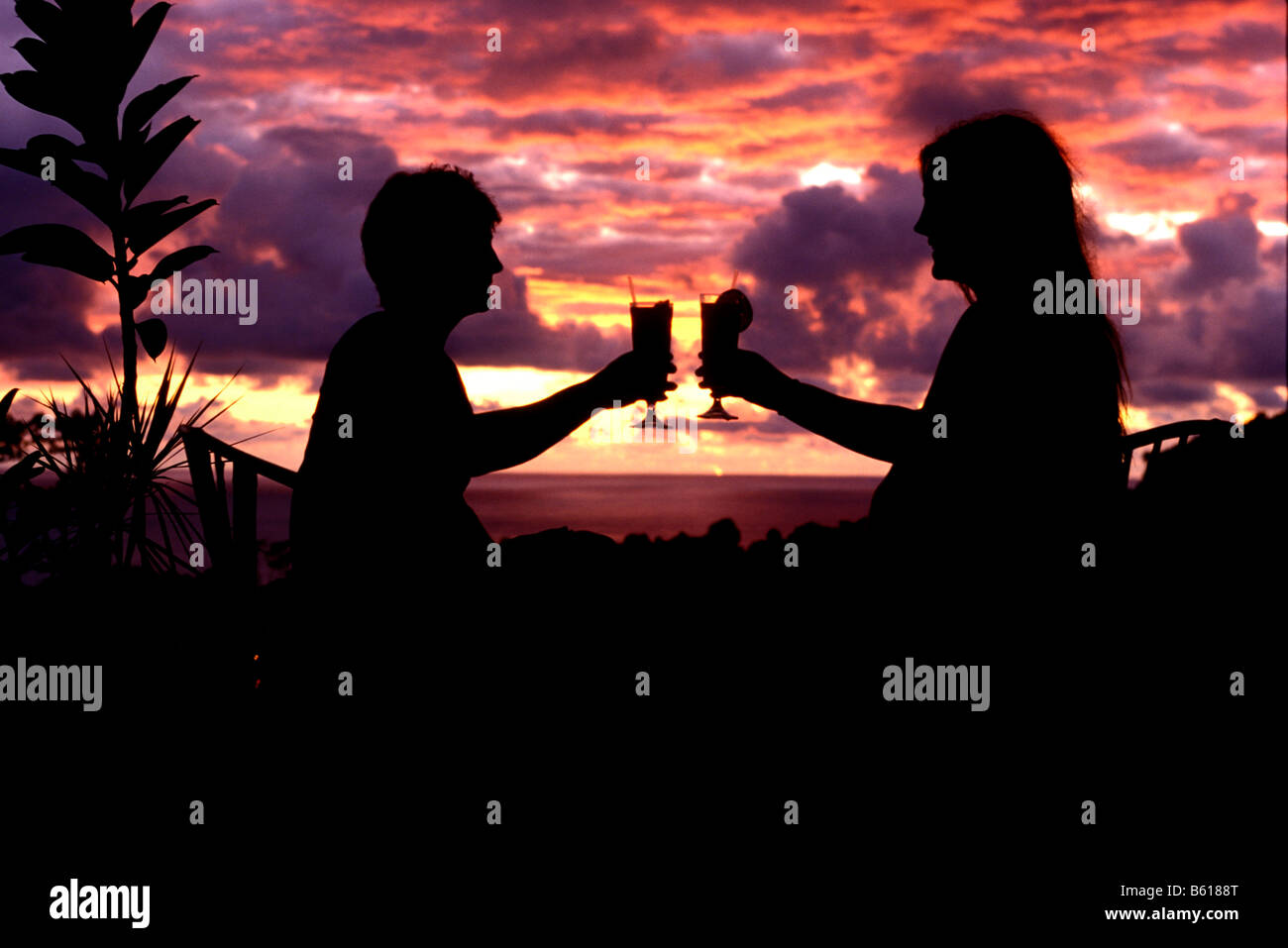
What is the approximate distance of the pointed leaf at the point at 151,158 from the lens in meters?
4.86

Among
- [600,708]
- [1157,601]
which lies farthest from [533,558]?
[1157,601]

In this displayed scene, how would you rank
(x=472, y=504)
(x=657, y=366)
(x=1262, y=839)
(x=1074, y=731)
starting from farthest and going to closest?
(x=1262, y=839)
(x=657, y=366)
(x=472, y=504)
(x=1074, y=731)

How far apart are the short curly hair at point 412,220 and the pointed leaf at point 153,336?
9.30 feet

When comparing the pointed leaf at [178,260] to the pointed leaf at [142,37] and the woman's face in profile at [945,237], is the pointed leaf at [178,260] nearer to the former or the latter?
the pointed leaf at [142,37]

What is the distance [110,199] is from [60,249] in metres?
0.34

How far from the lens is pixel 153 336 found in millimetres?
4836

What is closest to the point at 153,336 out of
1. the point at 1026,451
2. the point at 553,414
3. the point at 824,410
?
the point at 553,414

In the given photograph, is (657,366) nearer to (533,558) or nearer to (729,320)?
(729,320)

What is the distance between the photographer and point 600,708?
2953 millimetres

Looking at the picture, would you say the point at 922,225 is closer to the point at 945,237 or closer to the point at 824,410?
the point at 945,237

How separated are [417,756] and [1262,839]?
88.4 inches
